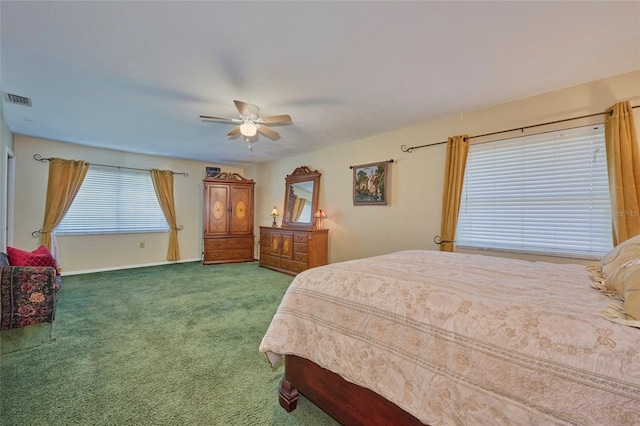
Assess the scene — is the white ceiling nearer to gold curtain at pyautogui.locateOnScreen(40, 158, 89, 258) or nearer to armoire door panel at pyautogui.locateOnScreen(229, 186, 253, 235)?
gold curtain at pyautogui.locateOnScreen(40, 158, 89, 258)

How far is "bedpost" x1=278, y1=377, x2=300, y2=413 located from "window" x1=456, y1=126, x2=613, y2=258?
2.55 metres

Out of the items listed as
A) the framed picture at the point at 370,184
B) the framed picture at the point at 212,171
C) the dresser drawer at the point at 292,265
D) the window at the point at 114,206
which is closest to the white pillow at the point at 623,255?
the framed picture at the point at 370,184

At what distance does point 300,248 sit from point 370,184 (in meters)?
1.70

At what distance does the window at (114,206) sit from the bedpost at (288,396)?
213 inches

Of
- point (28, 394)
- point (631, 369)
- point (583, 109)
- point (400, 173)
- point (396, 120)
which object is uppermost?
point (396, 120)

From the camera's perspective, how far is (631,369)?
717 mm

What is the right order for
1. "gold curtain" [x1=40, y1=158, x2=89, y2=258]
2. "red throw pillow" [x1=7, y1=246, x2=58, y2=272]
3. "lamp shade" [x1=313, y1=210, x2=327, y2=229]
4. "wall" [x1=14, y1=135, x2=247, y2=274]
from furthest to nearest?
1. "lamp shade" [x1=313, y1=210, x2=327, y2=229]
2. "gold curtain" [x1=40, y1=158, x2=89, y2=258]
3. "wall" [x1=14, y1=135, x2=247, y2=274]
4. "red throw pillow" [x1=7, y1=246, x2=58, y2=272]

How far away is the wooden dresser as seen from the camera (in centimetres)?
462

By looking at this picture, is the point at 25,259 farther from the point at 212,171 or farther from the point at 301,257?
the point at 212,171

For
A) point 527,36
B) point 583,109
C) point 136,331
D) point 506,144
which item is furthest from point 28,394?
point 583,109

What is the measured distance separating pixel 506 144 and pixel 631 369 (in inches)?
108

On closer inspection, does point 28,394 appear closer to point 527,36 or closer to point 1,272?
point 1,272

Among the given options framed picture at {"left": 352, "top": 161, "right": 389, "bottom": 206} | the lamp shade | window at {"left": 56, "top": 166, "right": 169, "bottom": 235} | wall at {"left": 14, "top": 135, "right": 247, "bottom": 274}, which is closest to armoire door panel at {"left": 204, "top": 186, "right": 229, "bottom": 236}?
wall at {"left": 14, "top": 135, "right": 247, "bottom": 274}

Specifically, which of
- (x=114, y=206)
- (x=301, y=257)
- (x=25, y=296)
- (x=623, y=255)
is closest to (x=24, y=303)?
(x=25, y=296)
